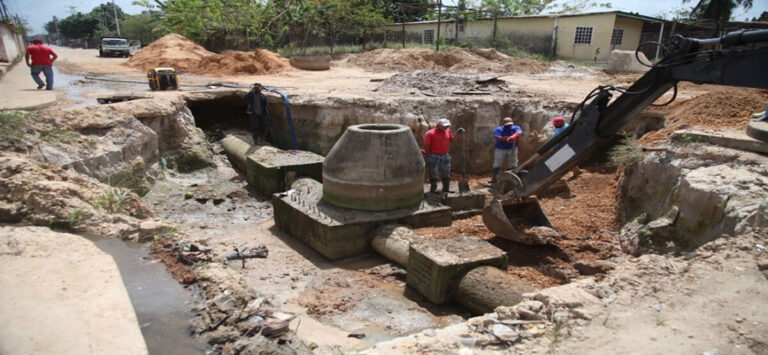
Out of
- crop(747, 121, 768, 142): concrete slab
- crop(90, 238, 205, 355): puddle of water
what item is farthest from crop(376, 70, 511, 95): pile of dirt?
crop(90, 238, 205, 355): puddle of water

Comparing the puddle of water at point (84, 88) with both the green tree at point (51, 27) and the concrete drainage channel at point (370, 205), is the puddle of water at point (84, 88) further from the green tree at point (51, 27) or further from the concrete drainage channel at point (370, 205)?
the green tree at point (51, 27)

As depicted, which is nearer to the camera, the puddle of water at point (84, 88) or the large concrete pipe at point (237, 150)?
the puddle of water at point (84, 88)

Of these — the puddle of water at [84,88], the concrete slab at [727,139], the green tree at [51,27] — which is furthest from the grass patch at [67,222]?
the green tree at [51,27]

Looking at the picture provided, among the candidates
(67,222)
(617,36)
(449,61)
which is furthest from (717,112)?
(617,36)

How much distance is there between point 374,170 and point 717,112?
6137 millimetres

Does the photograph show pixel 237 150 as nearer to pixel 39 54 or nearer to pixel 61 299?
pixel 39 54

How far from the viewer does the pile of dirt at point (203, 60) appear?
64.2 ft

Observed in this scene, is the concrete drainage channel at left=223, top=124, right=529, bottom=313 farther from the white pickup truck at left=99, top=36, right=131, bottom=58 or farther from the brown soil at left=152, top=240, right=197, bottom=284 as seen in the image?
the white pickup truck at left=99, top=36, right=131, bottom=58

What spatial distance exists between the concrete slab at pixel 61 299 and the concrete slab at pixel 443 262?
355 centimetres

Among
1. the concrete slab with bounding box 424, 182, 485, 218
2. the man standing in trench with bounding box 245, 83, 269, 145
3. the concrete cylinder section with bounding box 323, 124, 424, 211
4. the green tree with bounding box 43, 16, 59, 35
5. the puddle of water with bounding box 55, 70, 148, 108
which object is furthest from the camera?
the green tree with bounding box 43, 16, 59, 35

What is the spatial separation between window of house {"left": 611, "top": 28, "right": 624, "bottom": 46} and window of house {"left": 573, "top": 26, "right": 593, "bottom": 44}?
1.05m

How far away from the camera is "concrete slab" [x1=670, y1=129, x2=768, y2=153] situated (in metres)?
6.40

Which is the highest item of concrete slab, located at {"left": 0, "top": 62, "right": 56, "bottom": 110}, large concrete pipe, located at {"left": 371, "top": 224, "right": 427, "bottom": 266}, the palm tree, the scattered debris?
the palm tree

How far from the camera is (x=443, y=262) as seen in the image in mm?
6070
